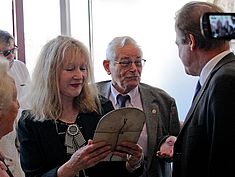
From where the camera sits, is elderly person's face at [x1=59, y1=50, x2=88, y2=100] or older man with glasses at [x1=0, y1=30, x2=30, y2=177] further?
older man with glasses at [x1=0, y1=30, x2=30, y2=177]

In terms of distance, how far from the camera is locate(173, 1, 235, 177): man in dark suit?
4.84ft

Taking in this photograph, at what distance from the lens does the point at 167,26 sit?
360 cm

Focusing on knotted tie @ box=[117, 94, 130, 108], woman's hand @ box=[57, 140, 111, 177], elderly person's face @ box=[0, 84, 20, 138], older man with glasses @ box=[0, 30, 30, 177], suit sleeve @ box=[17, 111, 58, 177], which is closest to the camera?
elderly person's face @ box=[0, 84, 20, 138]

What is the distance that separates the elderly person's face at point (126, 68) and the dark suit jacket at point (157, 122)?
0.08 metres

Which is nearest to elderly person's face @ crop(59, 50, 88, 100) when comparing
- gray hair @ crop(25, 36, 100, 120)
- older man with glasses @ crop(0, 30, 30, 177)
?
gray hair @ crop(25, 36, 100, 120)

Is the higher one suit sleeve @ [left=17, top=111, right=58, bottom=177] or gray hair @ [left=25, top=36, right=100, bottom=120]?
gray hair @ [left=25, top=36, right=100, bottom=120]

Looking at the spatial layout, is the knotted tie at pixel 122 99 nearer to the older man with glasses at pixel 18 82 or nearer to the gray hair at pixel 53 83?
the gray hair at pixel 53 83

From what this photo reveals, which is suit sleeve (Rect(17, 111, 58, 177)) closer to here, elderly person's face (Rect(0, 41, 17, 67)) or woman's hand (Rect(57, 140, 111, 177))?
woman's hand (Rect(57, 140, 111, 177))

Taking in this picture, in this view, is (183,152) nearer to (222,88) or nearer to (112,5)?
(222,88)

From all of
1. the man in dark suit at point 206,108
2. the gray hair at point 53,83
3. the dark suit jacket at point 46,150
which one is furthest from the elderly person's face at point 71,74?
the man in dark suit at point 206,108

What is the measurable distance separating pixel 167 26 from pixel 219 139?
2.23 m

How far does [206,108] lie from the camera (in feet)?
5.05

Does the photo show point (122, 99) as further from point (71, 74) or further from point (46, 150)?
point (46, 150)

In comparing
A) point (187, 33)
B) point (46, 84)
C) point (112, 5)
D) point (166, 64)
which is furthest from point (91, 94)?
point (112, 5)
